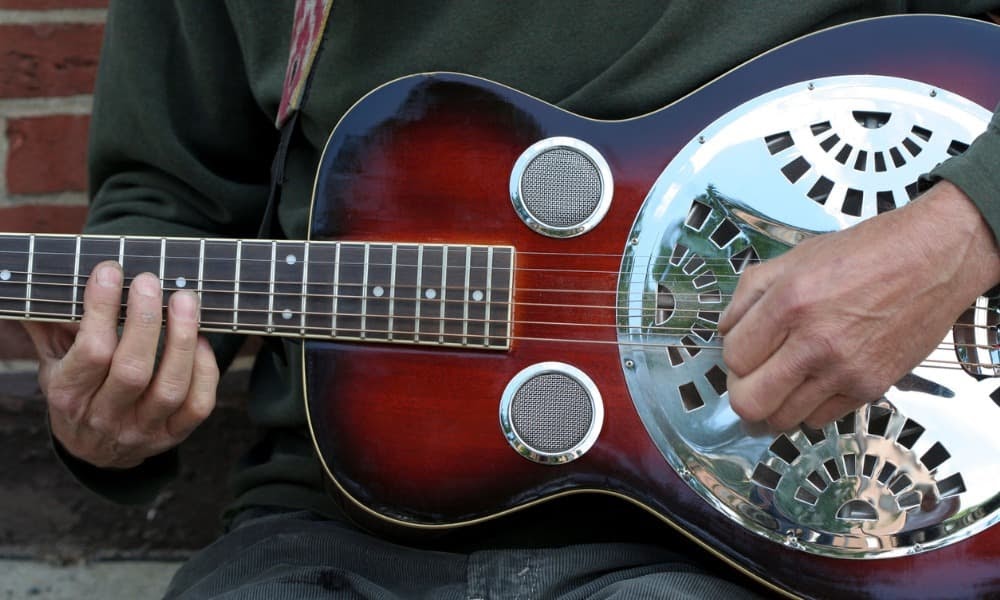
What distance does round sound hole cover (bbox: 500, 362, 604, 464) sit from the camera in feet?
2.98

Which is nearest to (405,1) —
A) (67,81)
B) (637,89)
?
(637,89)

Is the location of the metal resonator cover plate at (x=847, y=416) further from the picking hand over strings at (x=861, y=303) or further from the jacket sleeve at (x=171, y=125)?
the jacket sleeve at (x=171, y=125)

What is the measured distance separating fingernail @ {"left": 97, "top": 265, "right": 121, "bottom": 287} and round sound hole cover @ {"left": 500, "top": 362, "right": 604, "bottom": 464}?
1.34ft

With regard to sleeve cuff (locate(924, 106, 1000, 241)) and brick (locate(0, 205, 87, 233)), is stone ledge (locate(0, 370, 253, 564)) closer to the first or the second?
brick (locate(0, 205, 87, 233))

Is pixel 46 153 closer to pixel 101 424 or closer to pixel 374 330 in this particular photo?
pixel 101 424

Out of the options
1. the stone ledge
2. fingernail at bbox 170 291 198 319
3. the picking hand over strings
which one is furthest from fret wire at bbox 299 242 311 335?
the stone ledge

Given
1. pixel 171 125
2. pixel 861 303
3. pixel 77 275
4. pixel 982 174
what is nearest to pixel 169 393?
pixel 77 275

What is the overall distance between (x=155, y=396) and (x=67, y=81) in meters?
0.64

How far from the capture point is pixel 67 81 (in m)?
1.39

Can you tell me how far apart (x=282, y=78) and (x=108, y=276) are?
13.0 inches

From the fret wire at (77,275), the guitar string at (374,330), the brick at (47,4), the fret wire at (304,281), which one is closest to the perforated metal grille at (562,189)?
the guitar string at (374,330)

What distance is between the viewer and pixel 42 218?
1402mm

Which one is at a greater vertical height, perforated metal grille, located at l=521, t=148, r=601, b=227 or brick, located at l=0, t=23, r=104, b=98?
perforated metal grille, located at l=521, t=148, r=601, b=227

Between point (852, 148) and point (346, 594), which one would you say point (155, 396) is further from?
point (852, 148)
